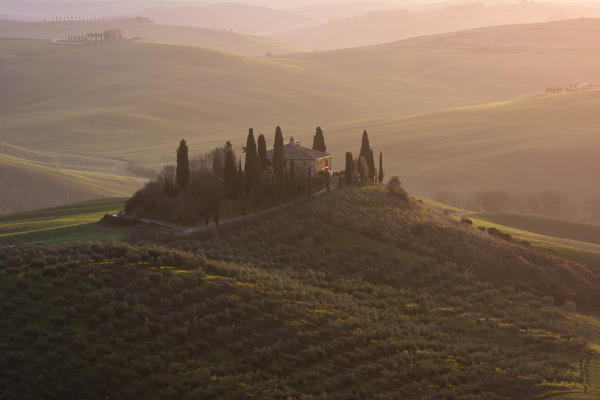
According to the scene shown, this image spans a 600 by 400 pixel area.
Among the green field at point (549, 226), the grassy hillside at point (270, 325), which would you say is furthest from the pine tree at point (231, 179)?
the green field at point (549, 226)

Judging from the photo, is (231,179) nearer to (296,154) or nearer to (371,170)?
(296,154)

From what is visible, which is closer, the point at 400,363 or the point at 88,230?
the point at 400,363

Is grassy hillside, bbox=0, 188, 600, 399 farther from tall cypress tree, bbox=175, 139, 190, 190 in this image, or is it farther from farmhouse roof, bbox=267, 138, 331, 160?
farmhouse roof, bbox=267, 138, 331, 160

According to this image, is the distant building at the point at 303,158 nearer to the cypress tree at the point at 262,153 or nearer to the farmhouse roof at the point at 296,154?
the farmhouse roof at the point at 296,154

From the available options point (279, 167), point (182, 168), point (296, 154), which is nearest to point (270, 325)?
point (182, 168)

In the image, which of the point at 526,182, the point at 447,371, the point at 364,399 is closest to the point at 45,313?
the point at 364,399

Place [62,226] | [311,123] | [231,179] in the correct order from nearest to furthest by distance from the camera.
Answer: [62,226] < [231,179] < [311,123]

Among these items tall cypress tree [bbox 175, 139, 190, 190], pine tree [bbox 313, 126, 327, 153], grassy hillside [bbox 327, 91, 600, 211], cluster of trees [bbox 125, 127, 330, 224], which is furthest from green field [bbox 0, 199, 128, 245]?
grassy hillside [bbox 327, 91, 600, 211]

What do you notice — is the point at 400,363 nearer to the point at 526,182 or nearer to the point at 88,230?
the point at 88,230
